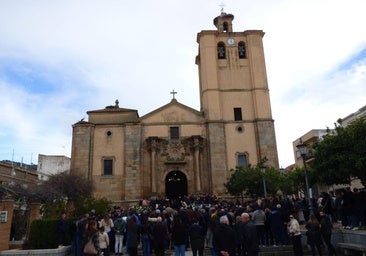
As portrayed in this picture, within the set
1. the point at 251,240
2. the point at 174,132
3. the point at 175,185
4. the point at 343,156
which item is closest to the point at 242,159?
the point at 174,132

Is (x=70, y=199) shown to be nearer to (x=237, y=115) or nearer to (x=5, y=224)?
(x=5, y=224)

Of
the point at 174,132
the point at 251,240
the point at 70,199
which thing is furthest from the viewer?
the point at 174,132

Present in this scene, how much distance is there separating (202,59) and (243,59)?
13.3ft

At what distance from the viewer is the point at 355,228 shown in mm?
12414

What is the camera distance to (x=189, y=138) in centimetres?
3142

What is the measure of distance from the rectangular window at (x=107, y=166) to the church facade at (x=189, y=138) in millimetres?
88

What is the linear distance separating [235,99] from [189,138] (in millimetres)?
6034

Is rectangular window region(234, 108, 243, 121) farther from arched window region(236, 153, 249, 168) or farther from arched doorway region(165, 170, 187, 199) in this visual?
arched doorway region(165, 170, 187, 199)

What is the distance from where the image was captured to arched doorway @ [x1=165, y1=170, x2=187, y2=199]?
3234cm

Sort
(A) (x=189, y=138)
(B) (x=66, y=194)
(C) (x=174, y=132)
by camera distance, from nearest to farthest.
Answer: (B) (x=66, y=194) → (A) (x=189, y=138) → (C) (x=174, y=132)

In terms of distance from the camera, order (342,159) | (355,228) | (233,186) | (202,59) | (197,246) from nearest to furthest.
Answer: (197,246) → (355,228) → (342,159) → (233,186) → (202,59)

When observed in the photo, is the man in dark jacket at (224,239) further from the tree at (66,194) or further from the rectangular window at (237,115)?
the rectangular window at (237,115)

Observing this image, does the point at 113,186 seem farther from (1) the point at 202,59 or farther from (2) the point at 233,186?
(1) the point at 202,59

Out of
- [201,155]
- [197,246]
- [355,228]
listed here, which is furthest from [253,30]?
[197,246]
